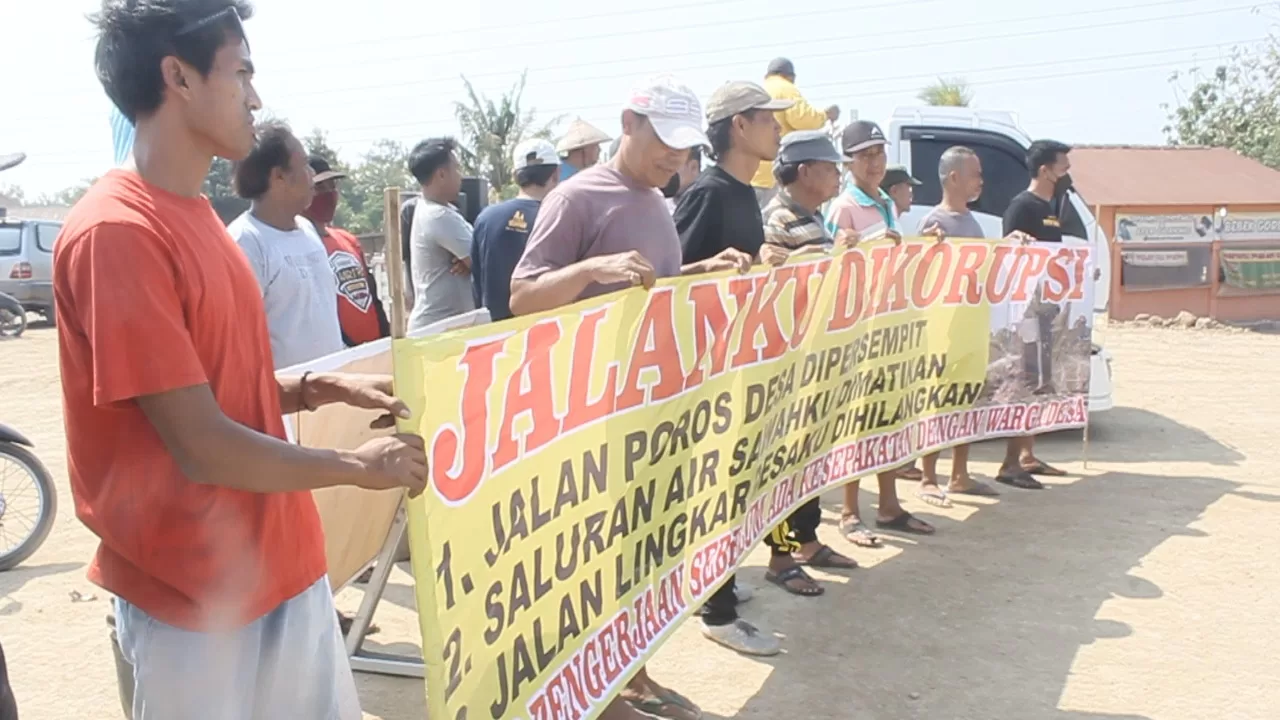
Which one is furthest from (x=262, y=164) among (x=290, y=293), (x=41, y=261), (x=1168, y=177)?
(x=1168, y=177)

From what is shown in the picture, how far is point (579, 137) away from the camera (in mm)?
6820

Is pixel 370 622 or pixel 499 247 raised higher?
pixel 499 247

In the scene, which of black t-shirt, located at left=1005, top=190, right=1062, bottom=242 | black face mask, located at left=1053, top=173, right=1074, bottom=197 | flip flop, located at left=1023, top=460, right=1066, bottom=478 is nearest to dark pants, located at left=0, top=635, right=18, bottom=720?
black t-shirt, located at left=1005, top=190, right=1062, bottom=242

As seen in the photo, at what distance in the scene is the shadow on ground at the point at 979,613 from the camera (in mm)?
3930

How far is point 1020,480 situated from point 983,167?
2.87 meters

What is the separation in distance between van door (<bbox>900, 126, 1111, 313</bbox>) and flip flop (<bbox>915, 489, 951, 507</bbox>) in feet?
8.39

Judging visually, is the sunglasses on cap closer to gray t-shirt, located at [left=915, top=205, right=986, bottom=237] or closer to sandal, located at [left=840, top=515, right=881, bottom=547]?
sandal, located at [left=840, top=515, right=881, bottom=547]

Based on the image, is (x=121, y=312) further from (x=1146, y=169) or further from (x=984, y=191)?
(x=1146, y=169)

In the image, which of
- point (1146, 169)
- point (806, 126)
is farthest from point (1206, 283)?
point (806, 126)

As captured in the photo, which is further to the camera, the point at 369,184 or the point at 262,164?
the point at 369,184

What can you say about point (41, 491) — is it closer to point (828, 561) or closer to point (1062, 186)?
point (828, 561)

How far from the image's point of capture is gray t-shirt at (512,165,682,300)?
11.4ft

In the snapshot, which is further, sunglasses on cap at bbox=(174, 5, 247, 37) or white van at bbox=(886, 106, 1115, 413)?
white van at bbox=(886, 106, 1115, 413)

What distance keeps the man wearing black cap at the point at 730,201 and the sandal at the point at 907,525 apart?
1848mm
